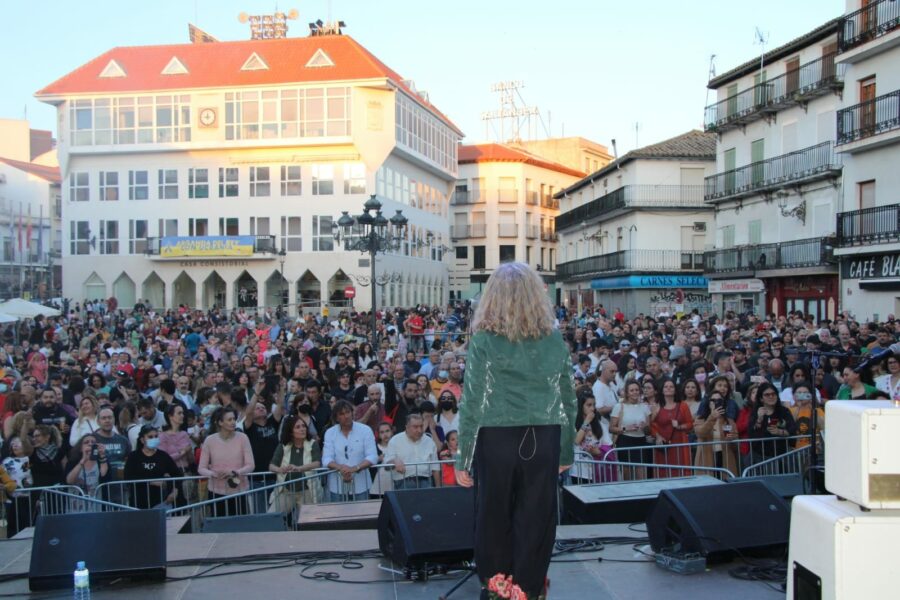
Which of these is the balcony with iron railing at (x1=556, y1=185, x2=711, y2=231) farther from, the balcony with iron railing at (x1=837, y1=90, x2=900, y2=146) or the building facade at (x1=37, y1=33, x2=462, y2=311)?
the balcony with iron railing at (x1=837, y1=90, x2=900, y2=146)

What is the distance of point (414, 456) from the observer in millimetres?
9047

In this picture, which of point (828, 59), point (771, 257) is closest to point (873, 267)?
point (771, 257)

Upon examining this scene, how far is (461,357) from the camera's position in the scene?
15203 millimetres

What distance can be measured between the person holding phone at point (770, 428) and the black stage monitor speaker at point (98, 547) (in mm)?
6478

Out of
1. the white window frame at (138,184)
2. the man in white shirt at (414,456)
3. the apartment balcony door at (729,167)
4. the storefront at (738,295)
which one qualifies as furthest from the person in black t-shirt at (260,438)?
the white window frame at (138,184)

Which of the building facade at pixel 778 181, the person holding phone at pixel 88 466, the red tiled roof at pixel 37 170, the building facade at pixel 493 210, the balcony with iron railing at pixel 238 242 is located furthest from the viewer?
the building facade at pixel 493 210

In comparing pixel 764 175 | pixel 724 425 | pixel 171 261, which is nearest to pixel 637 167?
pixel 764 175

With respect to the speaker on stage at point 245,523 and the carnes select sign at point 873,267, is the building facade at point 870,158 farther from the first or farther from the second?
the speaker on stage at point 245,523

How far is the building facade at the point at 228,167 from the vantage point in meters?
47.7

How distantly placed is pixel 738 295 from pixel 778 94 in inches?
342

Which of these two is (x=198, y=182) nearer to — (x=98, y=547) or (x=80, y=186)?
(x=80, y=186)

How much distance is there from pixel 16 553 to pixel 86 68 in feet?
163

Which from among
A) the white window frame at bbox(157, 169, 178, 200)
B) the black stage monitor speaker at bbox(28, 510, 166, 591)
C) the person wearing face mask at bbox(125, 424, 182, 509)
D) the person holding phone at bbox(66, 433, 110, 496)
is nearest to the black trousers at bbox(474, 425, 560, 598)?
the black stage monitor speaker at bbox(28, 510, 166, 591)

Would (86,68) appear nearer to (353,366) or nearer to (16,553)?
(353,366)
